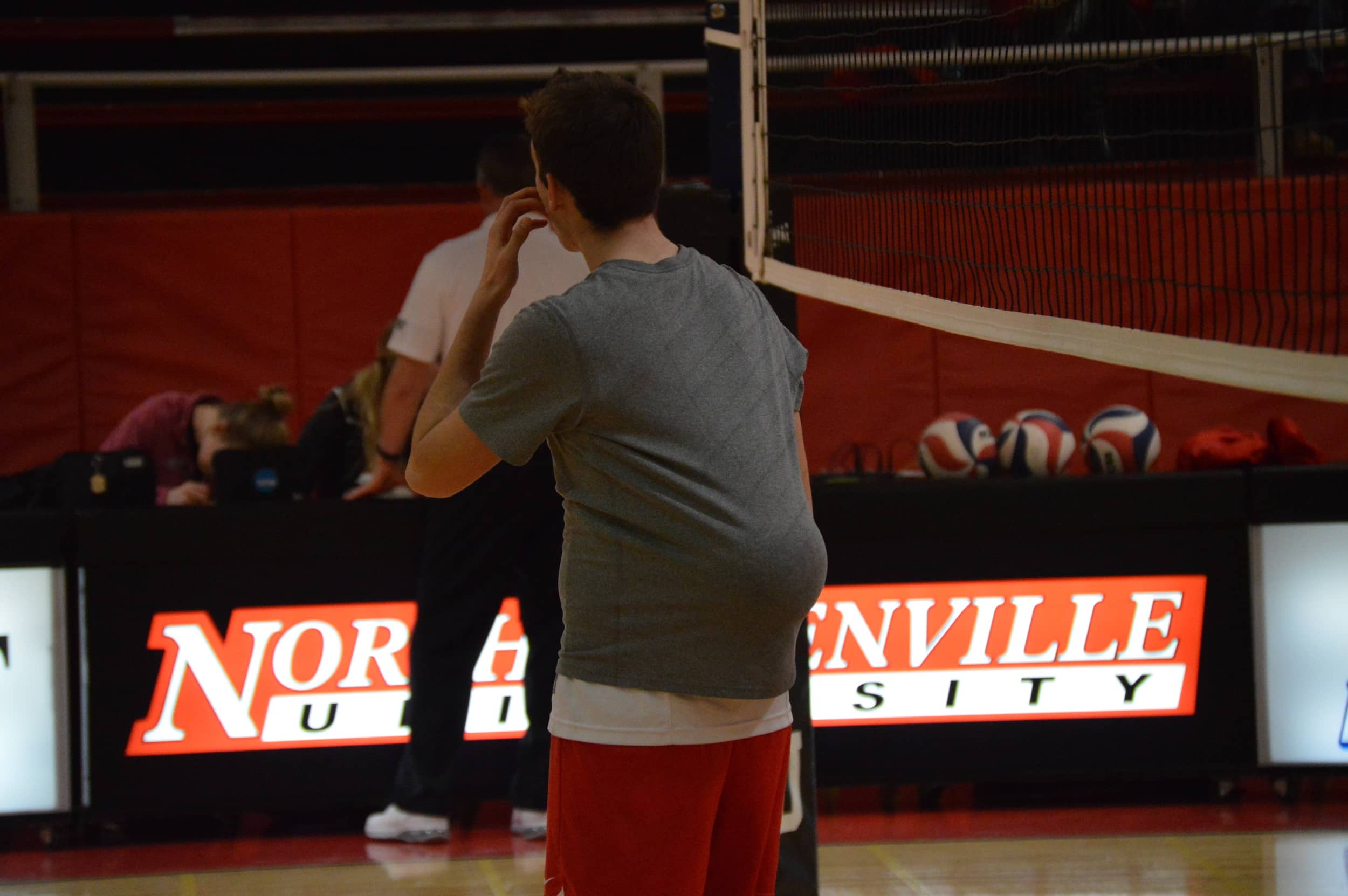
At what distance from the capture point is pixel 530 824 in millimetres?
3701

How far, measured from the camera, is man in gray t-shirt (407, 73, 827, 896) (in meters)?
1.51

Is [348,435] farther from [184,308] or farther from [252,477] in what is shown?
[184,308]

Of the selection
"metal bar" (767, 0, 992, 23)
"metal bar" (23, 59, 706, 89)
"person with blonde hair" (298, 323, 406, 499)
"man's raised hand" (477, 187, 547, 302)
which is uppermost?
"metal bar" (23, 59, 706, 89)

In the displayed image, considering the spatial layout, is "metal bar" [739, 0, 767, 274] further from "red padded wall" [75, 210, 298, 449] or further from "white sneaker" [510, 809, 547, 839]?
"red padded wall" [75, 210, 298, 449]

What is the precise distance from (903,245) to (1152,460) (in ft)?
4.86

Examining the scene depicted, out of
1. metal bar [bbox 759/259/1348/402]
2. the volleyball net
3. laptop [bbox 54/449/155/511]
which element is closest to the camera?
metal bar [bbox 759/259/1348/402]

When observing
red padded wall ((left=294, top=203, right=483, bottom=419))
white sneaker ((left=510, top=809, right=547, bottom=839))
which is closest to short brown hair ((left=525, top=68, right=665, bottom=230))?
white sneaker ((left=510, top=809, right=547, bottom=839))

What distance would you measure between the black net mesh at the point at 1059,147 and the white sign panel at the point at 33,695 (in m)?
2.22

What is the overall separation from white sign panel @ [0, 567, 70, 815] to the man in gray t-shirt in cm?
255

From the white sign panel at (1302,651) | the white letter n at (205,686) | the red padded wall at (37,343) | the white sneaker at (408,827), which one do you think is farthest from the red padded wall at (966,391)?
the red padded wall at (37,343)

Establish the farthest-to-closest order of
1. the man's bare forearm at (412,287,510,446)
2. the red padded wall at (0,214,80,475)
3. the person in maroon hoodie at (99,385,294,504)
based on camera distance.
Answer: the red padded wall at (0,214,80,475)
the person in maroon hoodie at (99,385,294,504)
the man's bare forearm at (412,287,510,446)

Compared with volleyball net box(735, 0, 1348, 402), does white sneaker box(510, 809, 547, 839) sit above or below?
below

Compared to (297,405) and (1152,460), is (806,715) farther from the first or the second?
(297,405)

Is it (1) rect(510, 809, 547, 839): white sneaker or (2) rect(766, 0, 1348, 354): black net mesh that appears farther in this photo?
(1) rect(510, 809, 547, 839): white sneaker
